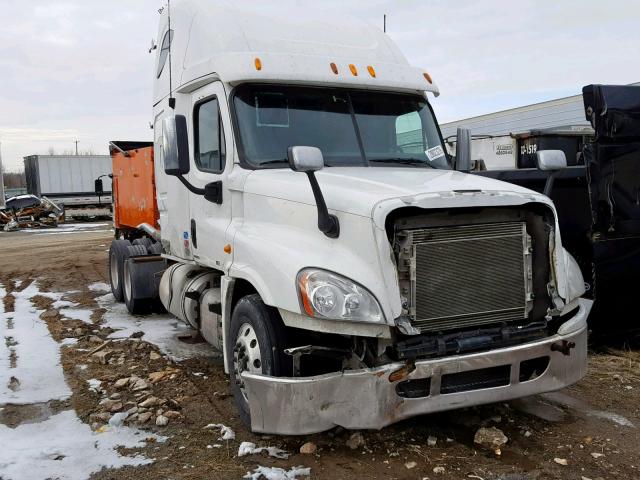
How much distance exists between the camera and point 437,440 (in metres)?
4.25

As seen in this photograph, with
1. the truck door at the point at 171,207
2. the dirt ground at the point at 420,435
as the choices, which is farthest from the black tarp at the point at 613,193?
the truck door at the point at 171,207

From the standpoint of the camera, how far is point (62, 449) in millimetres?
4273

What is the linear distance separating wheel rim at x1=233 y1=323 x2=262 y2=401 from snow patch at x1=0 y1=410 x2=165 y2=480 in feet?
2.42

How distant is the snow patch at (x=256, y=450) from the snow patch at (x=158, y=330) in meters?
2.47

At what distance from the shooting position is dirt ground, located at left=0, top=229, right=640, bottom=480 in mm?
3873

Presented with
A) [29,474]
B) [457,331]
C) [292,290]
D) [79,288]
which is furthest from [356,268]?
[79,288]

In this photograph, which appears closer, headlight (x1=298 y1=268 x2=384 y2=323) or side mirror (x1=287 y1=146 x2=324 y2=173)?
headlight (x1=298 y1=268 x2=384 y2=323)

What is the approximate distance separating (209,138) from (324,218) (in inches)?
79.8

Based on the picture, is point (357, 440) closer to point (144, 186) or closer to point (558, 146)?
point (144, 186)

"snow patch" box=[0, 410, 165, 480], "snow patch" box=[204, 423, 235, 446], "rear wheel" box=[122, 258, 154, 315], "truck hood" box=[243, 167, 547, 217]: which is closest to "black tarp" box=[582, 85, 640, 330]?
"truck hood" box=[243, 167, 547, 217]

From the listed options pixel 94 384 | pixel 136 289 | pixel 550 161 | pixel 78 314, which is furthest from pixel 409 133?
pixel 78 314

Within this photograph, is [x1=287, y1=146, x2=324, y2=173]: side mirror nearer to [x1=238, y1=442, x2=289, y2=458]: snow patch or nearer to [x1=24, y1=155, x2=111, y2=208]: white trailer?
[x1=238, y1=442, x2=289, y2=458]: snow patch

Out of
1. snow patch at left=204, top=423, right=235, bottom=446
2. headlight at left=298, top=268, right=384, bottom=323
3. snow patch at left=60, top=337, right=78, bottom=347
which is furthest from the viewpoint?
snow patch at left=60, top=337, right=78, bottom=347

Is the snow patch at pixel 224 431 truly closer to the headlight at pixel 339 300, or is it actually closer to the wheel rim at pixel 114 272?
the headlight at pixel 339 300
